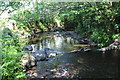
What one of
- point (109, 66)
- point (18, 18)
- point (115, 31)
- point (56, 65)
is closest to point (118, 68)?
point (109, 66)

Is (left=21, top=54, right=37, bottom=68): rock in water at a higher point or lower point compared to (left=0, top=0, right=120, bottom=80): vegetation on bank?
lower

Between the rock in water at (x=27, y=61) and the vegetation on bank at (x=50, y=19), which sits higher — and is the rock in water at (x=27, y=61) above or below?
below

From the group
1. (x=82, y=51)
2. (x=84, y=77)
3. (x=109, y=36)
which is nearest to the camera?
(x=84, y=77)

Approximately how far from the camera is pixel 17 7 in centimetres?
206

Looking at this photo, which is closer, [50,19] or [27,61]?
[27,61]

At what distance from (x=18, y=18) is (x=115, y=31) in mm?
6260

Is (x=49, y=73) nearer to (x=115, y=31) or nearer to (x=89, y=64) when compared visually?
(x=89, y=64)

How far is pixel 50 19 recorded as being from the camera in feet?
25.5

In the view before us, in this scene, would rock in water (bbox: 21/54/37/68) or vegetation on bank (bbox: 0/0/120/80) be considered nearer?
vegetation on bank (bbox: 0/0/120/80)

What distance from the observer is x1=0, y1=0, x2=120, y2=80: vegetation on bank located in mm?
2170

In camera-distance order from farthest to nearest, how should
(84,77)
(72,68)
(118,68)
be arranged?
(72,68) → (118,68) → (84,77)

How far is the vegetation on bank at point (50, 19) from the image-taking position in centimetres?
217

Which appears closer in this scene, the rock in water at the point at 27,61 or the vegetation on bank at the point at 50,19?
the vegetation on bank at the point at 50,19

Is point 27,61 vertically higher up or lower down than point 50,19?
lower down
